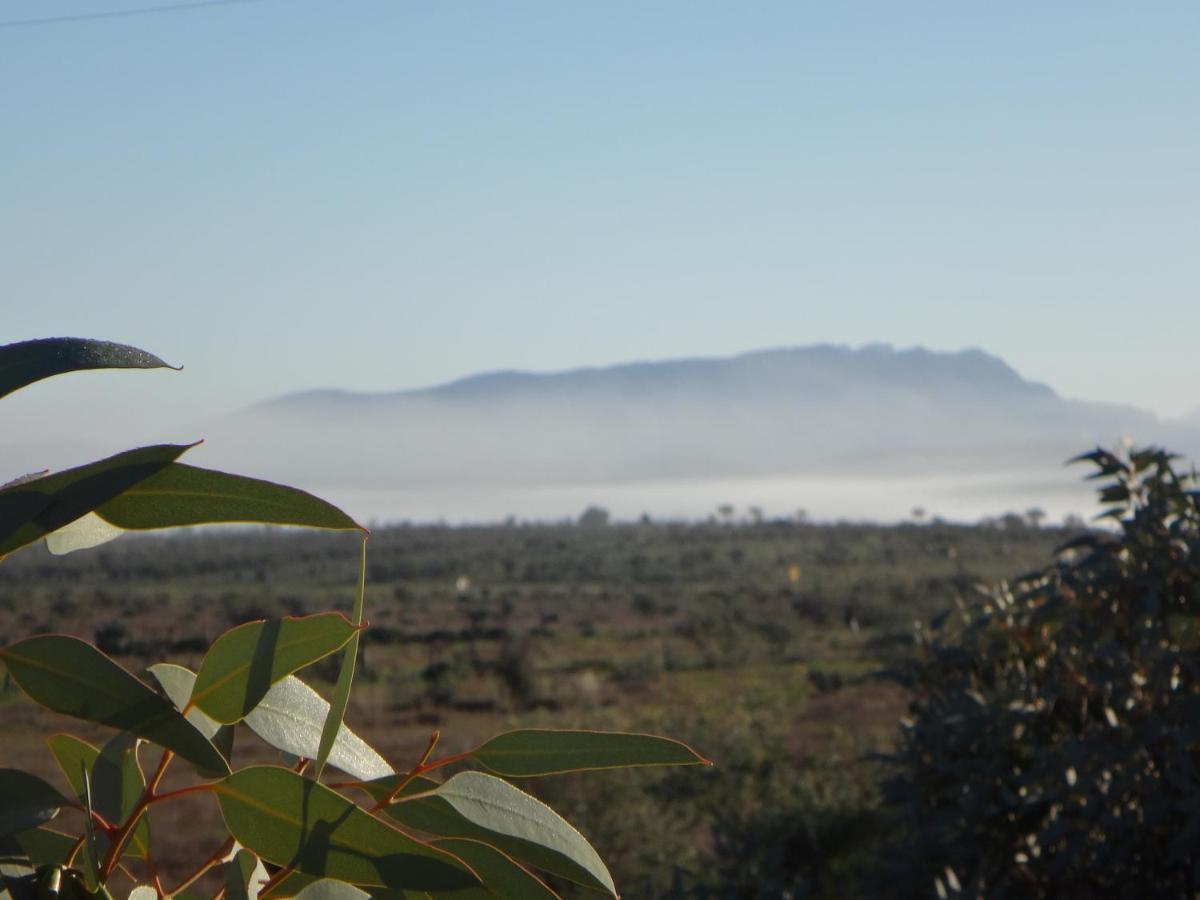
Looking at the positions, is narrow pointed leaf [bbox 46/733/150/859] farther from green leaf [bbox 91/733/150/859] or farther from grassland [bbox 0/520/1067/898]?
grassland [bbox 0/520/1067/898]

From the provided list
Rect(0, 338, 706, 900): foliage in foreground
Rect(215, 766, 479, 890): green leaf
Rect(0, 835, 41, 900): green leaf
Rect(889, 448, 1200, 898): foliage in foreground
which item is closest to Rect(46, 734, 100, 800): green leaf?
Rect(0, 338, 706, 900): foliage in foreground

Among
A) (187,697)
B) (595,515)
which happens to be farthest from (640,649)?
(595,515)

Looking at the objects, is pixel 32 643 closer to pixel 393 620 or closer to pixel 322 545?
pixel 393 620

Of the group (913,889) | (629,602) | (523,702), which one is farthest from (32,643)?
(629,602)

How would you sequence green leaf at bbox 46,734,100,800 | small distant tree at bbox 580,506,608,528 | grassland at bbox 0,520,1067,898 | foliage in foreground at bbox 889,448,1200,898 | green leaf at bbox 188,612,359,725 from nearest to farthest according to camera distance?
green leaf at bbox 188,612,359,725
green leaf at bbox 46,734,100,800
foliage in foreground at bbox 889,448,1200,898
grassland at bbox 0,520,1067,898
small distant tree at bbox 580,506,608,528

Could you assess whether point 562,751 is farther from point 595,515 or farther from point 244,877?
point 595,515

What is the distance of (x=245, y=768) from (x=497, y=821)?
186mm

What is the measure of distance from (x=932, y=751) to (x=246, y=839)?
3.36 metres

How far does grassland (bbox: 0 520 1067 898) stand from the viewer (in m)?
7.43

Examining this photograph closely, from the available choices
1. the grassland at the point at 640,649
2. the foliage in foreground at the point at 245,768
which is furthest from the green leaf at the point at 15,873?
the grassland at the point at 640,649

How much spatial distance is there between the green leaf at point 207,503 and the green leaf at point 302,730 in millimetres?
155

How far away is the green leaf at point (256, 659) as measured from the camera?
3.00 feet

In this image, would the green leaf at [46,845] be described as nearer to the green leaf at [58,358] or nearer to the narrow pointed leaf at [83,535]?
the narrow pointed leaf at [83,535]

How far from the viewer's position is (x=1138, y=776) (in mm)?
3182
